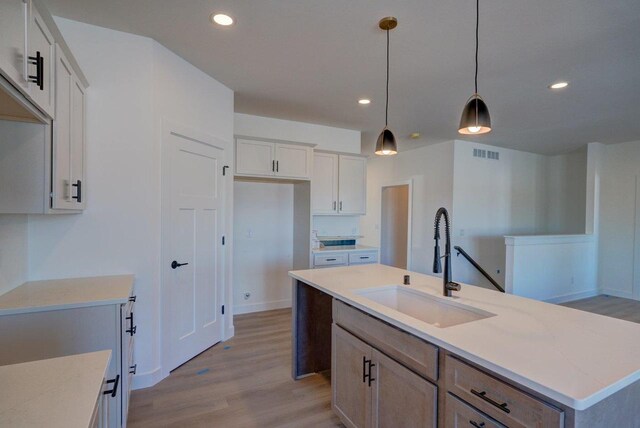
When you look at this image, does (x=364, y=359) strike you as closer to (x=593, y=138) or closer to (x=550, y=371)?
(x=550, y=371)

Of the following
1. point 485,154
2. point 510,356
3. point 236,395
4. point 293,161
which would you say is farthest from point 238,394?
point 485,154

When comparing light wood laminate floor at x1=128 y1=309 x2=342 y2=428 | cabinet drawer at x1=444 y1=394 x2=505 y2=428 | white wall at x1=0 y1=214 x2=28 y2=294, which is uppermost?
white wall at x1=0 y1=214 x2=28 y2=294

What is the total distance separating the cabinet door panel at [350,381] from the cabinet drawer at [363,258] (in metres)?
2.41

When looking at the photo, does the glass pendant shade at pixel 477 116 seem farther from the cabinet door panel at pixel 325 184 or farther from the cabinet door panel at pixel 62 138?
the cabinet door panel at pixel 325 184

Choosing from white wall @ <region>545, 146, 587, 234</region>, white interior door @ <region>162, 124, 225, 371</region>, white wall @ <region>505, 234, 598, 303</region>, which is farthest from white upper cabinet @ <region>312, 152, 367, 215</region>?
white wall @ <region>545, 146, 587, 234</region>

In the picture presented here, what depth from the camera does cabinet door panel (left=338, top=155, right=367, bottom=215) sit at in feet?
15.3

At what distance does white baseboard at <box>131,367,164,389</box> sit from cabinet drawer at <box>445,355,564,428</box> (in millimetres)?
2349

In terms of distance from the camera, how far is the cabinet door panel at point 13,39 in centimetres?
114

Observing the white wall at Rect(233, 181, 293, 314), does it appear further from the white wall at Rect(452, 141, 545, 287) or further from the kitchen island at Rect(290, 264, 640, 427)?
the white wall at Rect(452, 141, 545, 287)

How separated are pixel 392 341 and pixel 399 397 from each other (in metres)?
0.25

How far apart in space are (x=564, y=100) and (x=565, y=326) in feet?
11.1

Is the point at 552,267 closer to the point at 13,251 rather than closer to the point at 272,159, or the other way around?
the point at 272,159

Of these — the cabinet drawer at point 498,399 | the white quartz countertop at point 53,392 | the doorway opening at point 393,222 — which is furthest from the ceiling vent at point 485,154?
the white quartz countertop at point 53,392

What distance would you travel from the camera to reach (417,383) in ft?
4.55
